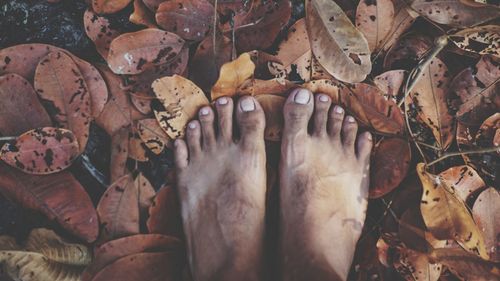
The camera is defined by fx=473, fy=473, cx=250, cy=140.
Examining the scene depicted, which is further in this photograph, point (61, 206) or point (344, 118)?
point (344, 118)

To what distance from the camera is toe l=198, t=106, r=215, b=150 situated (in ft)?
3.41

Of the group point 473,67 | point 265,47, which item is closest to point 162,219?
point 265,47

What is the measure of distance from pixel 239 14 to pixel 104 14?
0.95 ft

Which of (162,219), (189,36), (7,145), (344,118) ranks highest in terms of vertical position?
(189,36)

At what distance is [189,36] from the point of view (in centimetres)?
102

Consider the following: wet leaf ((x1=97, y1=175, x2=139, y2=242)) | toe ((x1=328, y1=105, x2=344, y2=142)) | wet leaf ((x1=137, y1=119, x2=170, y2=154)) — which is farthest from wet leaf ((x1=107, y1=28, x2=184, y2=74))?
toe ((x1=328, y1=105, x2=344, y2=142))

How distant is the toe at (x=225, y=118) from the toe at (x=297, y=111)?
12 centimetres

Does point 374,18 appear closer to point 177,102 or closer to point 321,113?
point 321,113

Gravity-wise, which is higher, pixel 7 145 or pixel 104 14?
pixel 104 14

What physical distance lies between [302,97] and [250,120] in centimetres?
12

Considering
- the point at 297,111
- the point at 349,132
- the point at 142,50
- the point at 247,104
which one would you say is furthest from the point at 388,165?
the point at 142,50

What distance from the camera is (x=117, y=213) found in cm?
99

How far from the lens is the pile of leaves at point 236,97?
96 centimetres

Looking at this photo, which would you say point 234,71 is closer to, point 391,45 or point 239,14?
point 239,14
